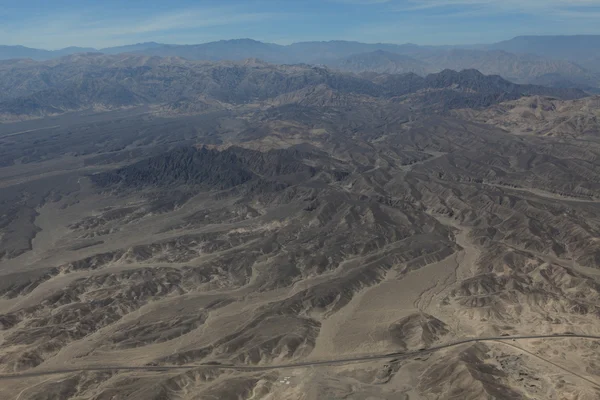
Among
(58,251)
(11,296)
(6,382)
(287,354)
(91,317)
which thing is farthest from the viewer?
(58,251)

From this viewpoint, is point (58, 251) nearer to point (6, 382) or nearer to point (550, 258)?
point (6, 382)

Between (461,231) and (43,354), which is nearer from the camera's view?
(43,354)

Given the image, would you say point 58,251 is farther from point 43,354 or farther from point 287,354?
point 287,354

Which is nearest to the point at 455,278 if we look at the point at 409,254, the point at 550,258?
the point at 409,254

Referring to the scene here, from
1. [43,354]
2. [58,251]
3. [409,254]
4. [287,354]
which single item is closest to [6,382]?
[43,354]

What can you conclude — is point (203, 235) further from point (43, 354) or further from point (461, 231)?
point (461, 231)

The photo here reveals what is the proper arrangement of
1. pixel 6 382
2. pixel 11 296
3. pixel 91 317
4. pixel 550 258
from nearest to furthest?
pixel 6 382 < pixel 91 317 < pixel 11 296 < pixel 550 258

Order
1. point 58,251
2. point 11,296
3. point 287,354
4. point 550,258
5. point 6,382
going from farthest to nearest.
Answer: point 58,251, point 550,258, point 11,296, point 287,354, point 6,382

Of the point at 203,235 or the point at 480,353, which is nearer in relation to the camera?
the point at 480,353

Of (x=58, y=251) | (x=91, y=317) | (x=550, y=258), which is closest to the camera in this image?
(x=91, y=317)
